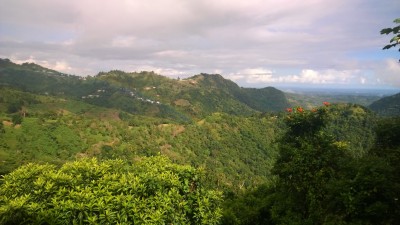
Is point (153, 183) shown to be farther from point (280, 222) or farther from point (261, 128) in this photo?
point (261, 128)

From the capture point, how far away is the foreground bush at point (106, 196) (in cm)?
1396

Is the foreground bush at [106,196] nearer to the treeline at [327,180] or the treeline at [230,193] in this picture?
the treeline at [230,193]

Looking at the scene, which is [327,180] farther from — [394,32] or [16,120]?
[16,120]

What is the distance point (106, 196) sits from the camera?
1468 centimetres

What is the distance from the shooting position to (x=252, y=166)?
551 feet

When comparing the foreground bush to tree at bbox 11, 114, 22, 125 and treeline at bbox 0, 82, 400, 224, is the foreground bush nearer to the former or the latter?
treeline at bbox 0, 82, 400, 224

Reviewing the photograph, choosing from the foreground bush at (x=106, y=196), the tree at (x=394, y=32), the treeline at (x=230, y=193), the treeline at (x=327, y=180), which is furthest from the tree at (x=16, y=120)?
the tree at (x=394, y=32)

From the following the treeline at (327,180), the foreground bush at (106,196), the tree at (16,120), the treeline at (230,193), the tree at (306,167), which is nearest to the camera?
the foreground bush at (106,196)

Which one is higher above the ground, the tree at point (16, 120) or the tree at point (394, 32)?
→ the tree at point (394, 32)

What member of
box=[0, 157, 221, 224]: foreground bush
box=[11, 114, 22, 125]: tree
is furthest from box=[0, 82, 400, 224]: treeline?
box=[11, 114, 22, 125]: tree

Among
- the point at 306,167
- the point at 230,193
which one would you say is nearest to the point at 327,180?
the point at 306,167

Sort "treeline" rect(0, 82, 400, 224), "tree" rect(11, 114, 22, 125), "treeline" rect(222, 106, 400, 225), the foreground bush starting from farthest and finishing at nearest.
A: "tree" rect(11, 114, 22, 125) < "treeline" rect(222, 106, 400, 225) < "treeline" rect(0, 82, 400, 224) < the foreground bush

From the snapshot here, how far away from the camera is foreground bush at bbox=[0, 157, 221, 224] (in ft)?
45.8

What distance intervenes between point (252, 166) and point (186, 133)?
42607 mm
